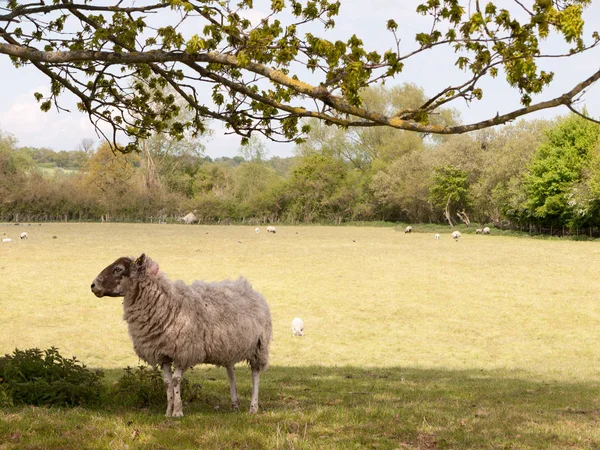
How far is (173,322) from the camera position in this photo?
27.9 ft

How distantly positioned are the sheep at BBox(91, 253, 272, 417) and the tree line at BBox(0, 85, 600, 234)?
6039 centimetres

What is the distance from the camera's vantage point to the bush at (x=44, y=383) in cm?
828

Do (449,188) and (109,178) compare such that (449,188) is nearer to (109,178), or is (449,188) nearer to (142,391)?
(109,178)

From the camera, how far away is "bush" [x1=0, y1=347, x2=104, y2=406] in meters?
8.28

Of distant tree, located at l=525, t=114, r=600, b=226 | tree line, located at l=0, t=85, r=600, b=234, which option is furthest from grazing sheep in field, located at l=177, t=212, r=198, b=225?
distant tree, located at l=525, t=114, r=600, b=226

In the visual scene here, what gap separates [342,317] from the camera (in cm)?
2244

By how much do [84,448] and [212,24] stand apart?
202 inches

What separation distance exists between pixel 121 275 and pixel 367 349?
1079cm

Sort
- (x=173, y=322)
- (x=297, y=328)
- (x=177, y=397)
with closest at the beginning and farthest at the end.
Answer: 1. (x=177, y=397)
2. (x=173, y=322)
3. (x=297, y=328)

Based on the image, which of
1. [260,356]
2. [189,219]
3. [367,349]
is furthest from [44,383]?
[189,219]

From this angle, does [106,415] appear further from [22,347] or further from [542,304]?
[542,304]

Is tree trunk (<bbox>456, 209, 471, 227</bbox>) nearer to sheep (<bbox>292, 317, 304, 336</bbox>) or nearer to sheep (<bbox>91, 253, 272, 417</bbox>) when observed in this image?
sheep (<bbox>292, 317, 304, 336</bbox>)

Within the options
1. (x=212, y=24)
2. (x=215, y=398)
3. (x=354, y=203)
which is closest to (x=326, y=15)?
(x=212, y=24)

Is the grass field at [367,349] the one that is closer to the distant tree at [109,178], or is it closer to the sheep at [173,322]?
the sheep at [173,322]
